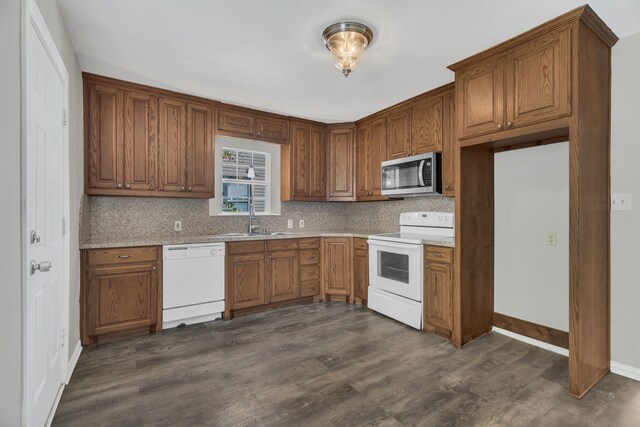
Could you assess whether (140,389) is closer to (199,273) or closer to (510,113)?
(199,273)

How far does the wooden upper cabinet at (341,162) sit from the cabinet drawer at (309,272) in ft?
3.43

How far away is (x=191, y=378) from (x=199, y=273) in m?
1.22

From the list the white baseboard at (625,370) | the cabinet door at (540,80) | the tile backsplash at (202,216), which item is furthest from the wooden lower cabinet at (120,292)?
the white baseboard at (625,370)

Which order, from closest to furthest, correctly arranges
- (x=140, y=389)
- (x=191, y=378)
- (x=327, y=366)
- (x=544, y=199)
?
(x=140, y=389)
(x=191, y=378)
(x=327, y=366)
(x=544, y=199)

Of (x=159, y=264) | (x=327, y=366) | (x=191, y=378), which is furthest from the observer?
(x=159, y=264)

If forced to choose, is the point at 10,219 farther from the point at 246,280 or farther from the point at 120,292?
the point at 246,280

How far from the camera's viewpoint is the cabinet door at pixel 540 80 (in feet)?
6.91

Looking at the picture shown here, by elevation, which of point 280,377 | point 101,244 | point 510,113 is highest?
point 510,113

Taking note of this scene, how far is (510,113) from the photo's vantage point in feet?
7.91

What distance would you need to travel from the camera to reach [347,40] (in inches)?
88.9

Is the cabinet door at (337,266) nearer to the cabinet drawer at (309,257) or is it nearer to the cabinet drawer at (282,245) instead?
the cabinet drawer at (309,257)

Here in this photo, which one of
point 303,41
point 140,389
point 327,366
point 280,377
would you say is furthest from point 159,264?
point 303,41

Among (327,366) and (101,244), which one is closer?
(327,366)

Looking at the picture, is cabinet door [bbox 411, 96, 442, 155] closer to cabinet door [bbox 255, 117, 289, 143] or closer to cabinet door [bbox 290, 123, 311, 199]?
cabinet door [bbox 290, 123, 311, 199]
